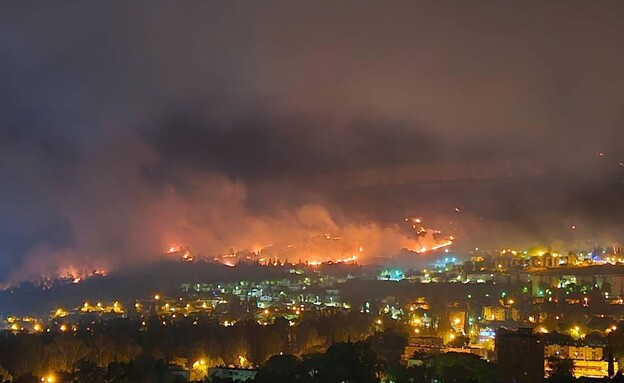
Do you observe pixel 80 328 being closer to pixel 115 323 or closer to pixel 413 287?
pixel 115 323

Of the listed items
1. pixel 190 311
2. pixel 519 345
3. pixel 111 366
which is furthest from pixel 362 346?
pixel 190 311

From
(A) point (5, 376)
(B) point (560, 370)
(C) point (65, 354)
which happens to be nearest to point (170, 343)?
(C) point (65, 354)

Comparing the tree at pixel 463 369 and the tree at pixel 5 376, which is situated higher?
the tree at pixel 463 369

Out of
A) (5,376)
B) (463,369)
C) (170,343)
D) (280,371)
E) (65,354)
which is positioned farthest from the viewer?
(170,343)

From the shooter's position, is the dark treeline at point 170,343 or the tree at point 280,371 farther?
the dark treeline at point 170,343

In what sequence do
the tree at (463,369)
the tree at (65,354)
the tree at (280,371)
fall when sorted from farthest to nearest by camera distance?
the tree at (65,354) → the tree at (463,369) → the tree at (280,371)

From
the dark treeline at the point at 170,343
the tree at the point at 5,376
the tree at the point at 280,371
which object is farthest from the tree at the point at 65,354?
the tree at the point at 280,371

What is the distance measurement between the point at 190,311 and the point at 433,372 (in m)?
14.9

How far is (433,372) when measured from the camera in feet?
41.9

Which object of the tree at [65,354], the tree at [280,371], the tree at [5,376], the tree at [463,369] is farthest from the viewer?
the tree at [65,354]

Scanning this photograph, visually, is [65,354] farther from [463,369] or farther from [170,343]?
[463,369]

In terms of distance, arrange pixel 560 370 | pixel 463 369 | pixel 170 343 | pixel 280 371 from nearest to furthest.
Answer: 1. pixel 463 369
2. pixel 280 371
3. pixel 560 370
4. pixel 170 343

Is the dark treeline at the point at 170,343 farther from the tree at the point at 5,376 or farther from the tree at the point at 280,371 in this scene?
the tree at the point at 280,371

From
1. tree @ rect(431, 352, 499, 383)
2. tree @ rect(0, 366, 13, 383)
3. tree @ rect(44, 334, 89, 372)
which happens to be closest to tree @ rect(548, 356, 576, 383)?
tree @ rect(431, 352, 499, 383)
